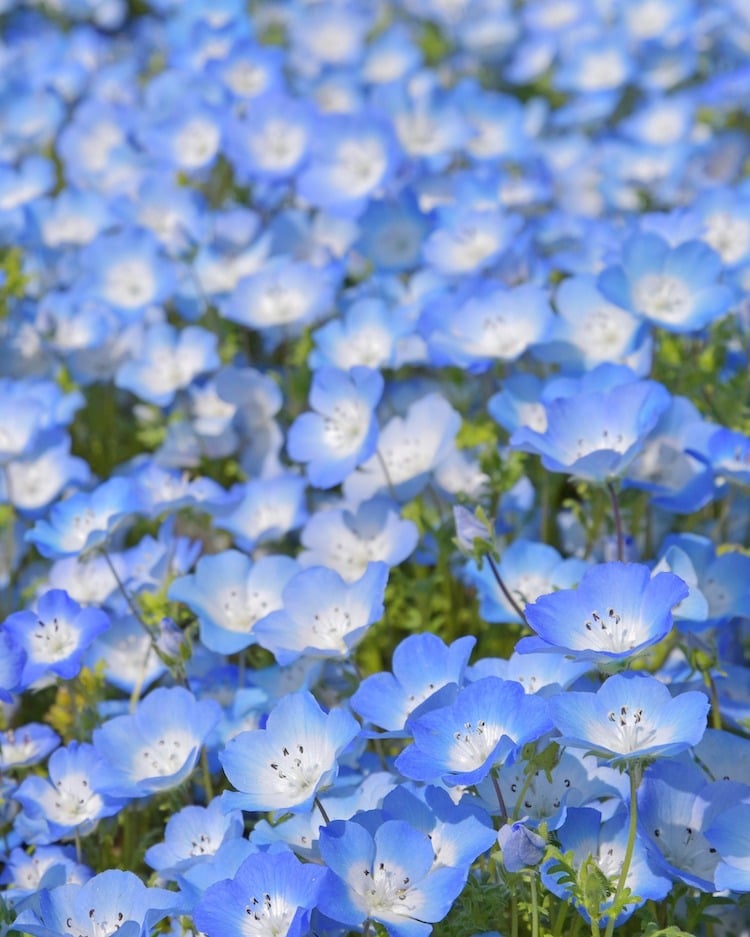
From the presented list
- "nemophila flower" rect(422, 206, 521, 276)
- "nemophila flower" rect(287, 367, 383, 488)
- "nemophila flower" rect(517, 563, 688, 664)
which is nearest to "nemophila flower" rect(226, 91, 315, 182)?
"nemophila flower" rect(422, 206, 521, 276)

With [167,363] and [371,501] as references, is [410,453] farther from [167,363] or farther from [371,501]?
[167,363]

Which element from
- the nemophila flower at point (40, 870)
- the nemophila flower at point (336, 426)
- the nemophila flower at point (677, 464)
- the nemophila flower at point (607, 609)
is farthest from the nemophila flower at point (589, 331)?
the nemophila flower at point (40, 870)

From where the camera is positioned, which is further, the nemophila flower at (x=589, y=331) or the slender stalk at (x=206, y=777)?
the nemophila flower at (x=589, y=331)

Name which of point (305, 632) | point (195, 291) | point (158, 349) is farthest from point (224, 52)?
point (305, 632)

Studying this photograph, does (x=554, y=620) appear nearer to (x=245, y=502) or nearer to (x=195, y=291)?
(x=245, y=502)

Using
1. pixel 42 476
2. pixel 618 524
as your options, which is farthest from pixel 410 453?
pixel 42 476

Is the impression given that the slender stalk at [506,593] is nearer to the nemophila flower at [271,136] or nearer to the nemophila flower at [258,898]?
the nemophila flower at [258,898]
